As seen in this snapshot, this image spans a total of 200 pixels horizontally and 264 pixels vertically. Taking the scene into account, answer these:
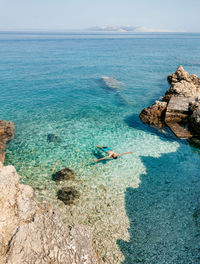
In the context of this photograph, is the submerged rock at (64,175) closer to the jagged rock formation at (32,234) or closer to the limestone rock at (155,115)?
the jagged rock formation at (32,234)

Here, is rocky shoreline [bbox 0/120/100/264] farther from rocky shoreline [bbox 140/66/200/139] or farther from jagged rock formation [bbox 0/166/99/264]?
rocky shoreline [bbox 140/66/200/139]

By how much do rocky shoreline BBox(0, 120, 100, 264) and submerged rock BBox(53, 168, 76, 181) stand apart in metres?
5.09

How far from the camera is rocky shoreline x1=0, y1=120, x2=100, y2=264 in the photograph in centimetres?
769

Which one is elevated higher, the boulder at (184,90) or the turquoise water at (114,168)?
the boulder at (184,90)

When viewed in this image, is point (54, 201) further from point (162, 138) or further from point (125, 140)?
point (162, 138)

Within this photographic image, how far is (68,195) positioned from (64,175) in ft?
7.01

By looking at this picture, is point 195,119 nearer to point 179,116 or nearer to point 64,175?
point 179,116

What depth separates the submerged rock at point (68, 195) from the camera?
1345cm

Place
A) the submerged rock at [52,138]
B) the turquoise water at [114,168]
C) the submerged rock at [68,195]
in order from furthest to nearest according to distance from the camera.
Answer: the submerged rock at [52,138] → the submerged rock at [68,195] → the turquoise water at [114,168]

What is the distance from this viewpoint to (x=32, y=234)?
8289 millimetres

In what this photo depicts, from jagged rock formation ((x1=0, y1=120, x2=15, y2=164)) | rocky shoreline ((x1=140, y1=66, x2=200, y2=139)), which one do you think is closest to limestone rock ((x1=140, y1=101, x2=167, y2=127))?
rocky shoreline ((x1=140, y1=66, x2=200, y2=139))

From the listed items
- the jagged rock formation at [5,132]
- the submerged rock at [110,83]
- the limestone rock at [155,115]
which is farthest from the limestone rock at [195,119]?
the jagged rock formation at [5,132]

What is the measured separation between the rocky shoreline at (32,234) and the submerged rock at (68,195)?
3380 mm

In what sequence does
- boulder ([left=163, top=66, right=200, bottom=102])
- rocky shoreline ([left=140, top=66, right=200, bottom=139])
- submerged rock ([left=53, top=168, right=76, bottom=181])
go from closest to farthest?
1. submerged rock ([left=53, top=168, right=76, bottom=181])
2. rocky shoreline ([left=140, top=66, right=200, bottom=139])
3. boulder ([left=163, top=66, right=200, bottom=102])
